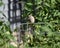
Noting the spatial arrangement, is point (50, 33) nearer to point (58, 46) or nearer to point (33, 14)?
point (58, 46)

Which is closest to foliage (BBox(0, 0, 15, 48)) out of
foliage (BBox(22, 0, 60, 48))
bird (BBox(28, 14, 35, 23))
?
foliage (BBox(22, 0, 60, 48))

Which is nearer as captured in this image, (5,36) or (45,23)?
(5,36)

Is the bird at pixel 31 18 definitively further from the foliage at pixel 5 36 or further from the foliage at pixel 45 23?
the foliage at pixel 5 36

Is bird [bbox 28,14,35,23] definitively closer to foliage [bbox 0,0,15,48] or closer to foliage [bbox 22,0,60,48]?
foliage [bbox 22,0,60,48]

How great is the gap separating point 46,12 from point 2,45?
3.59 feet

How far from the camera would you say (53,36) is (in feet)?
9.93

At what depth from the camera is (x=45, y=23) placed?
125 inches

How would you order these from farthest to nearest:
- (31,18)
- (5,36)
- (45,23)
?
(31,18)
(45,23)
(5,36)

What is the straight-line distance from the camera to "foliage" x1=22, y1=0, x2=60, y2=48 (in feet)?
10.1

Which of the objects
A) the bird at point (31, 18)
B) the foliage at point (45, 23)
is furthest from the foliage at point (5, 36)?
the bird at point (31, 18)

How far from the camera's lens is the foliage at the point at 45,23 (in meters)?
3.07

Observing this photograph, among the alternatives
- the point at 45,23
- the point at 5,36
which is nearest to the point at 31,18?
the point at 45,23

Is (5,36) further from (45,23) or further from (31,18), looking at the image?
(31,18)

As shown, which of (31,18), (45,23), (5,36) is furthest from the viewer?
(31,18)
